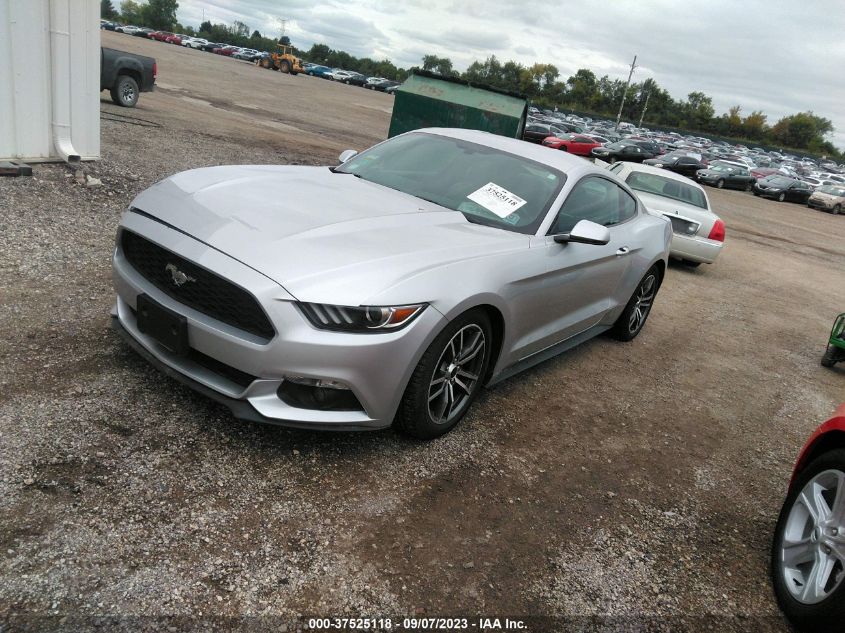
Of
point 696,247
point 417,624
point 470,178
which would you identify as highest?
point 470,178

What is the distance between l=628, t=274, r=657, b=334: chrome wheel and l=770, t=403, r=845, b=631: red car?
2.73 m

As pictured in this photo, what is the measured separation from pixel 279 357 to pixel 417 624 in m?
1.18

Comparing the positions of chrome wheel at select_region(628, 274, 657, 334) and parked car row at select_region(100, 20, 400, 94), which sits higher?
parked car row at select_region(100, 20, 400, 94)

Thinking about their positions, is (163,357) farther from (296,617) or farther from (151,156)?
(151,156)

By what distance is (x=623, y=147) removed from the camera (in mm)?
36156

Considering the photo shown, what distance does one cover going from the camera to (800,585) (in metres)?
2.69

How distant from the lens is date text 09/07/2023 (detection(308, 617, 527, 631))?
7.32 ft

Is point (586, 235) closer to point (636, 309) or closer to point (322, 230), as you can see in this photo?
point (322, 230)

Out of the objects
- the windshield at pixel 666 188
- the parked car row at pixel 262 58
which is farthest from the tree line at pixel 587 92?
the windshield at pixel 666 188

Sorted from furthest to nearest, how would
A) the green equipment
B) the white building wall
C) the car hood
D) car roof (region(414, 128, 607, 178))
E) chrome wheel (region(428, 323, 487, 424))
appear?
the white building wall, the green equipment, car roof (region(414, 128, 607, 178)), chrome wheel (region(428, 323, 487, 424)), the car hood

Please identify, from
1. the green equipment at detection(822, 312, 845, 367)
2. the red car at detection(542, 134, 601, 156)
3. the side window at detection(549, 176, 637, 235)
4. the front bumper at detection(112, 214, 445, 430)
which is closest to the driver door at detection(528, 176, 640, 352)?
the side window at detection(549, 176, 637, 235)

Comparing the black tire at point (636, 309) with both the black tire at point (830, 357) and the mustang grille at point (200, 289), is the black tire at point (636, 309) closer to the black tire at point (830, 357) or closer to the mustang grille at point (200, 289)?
the black tire at point (830, 357)

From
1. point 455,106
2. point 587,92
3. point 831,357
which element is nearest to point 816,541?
point 831,357

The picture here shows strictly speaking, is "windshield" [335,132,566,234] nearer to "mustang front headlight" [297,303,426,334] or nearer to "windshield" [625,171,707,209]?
"mustang front headlight" [297,303,426,334]
